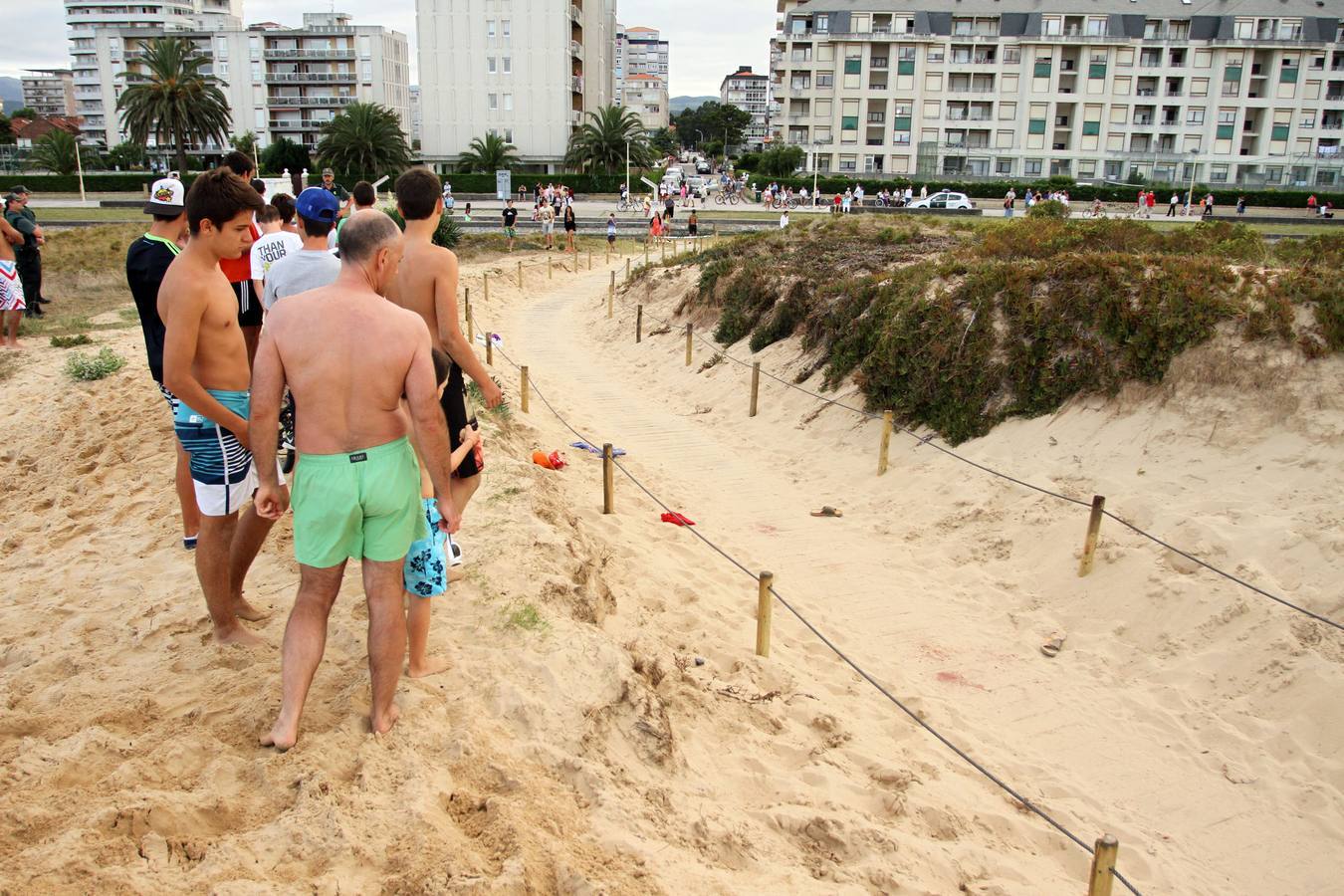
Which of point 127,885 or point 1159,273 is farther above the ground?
point 1159,273

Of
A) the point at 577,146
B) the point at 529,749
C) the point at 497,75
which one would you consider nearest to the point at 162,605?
the point at 529,749

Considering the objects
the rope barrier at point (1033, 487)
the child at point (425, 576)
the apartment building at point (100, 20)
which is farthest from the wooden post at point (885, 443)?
the apartment building at point (100, 20)

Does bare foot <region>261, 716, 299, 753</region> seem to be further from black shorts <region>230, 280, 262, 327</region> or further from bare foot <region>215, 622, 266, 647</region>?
black shorts <region>230, 280, 262, 327</region>

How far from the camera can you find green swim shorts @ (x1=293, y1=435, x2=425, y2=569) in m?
3.06

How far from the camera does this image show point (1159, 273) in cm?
838

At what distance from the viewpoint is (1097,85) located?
6325 centimetres

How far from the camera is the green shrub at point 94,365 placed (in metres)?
9.17

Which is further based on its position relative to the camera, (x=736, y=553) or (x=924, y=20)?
(x=924, y=20)

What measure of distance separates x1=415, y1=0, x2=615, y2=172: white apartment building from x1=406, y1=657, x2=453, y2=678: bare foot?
2425 inches

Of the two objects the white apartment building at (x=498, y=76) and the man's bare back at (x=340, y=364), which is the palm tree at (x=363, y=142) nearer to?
the white apartment building at (x=498, y=76)

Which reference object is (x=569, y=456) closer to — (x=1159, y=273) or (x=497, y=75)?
(x=1159, y=273)

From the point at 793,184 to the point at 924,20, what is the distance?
55.8ft

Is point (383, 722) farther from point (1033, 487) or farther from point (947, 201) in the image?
point (947, 201)

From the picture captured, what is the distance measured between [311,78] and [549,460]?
244ft
